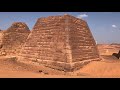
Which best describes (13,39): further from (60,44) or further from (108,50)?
(108,50)

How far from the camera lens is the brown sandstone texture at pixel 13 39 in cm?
2197

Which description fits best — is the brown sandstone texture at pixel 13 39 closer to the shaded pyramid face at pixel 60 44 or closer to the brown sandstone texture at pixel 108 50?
the shaded pyramid face at pixel 60 44

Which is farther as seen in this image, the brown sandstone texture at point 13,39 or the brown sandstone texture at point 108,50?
the brown sandstone texture at point 108,50

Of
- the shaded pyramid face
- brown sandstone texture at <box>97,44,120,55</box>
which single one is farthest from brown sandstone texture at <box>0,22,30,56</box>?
brown sandstone texture at <box>97,44,120,55</box>

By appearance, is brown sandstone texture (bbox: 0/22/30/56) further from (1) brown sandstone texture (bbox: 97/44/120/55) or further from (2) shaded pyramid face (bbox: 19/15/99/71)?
(1) brown sandstone texture (bbox: 97/44/120/55)

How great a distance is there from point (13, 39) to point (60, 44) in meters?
11.5

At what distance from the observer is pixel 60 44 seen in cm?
1239

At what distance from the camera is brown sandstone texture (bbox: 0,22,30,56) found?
21967 millimetres

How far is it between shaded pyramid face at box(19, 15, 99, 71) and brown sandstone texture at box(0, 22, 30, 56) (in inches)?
290

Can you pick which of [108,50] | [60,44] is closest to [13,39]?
[60,44]

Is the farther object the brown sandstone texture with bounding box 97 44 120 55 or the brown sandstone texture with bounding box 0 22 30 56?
the brown sandstone texture with bounding box 97 44 120 55

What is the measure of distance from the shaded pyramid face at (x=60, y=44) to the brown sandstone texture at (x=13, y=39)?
7.37 metres

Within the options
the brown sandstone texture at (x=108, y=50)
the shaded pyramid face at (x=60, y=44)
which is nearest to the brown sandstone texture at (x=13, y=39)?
the shaded pyramid face at (x=60, y=44)
